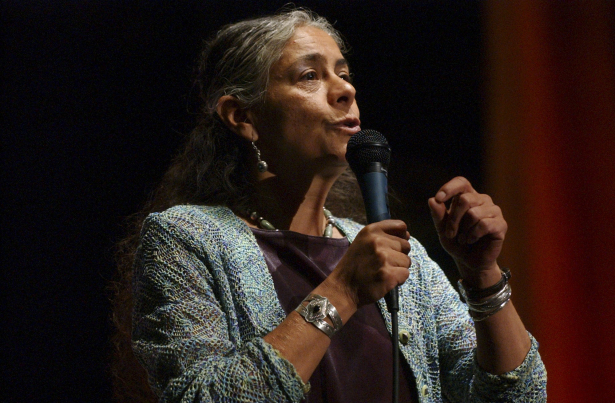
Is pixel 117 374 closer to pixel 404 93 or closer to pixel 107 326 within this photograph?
pixel 107 326

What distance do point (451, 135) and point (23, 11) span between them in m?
1.62

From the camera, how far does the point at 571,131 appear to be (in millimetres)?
2209

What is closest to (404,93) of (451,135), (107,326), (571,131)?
(451,135)

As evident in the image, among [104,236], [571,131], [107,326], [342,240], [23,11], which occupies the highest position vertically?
[23,11]

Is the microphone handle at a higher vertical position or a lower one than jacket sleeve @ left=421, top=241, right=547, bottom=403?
higher

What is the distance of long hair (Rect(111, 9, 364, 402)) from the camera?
5.19 ft

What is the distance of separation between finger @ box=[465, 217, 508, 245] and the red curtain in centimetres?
111

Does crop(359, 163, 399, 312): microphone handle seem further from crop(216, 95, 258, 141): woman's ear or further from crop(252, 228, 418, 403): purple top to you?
crop(216, 95, 258, 141): woman's ear

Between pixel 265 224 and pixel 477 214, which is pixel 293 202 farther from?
pixel 477 214

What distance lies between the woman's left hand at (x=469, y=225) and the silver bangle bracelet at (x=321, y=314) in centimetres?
28

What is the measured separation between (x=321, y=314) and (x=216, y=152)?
749mm

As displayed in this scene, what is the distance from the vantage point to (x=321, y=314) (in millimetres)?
1078

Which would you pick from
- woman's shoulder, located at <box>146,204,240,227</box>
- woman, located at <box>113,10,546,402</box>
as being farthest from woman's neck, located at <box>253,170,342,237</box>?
woman's shoulder, located at <box>146,204,240,227</box>

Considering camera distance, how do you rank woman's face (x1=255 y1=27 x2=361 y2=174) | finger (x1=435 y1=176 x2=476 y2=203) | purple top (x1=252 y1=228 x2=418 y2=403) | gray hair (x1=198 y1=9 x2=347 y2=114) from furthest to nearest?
gray hair (x1=198 y1=9 x2=347 y2=114)
woman's face (x1=255 y1=27 x2=361 y2=174)
purple top (x1=252 y1=228 x2=418 y2=403)
finger (x1=435 y1=176 x2=476 y2=203)
